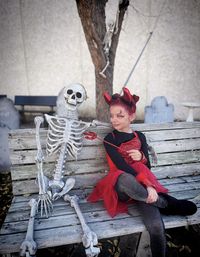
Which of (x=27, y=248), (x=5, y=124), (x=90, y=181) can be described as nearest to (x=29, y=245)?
(x=27, y=248)

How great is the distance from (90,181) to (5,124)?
6.29 ft

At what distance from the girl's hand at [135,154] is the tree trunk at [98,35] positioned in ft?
4.84

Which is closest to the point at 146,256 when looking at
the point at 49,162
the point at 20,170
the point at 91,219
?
the point at 91,219

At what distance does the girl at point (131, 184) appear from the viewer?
1.88m

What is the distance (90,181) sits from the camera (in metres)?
2.46

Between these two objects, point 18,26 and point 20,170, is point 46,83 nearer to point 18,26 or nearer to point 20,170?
point 18,26

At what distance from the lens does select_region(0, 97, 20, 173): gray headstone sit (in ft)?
11.7

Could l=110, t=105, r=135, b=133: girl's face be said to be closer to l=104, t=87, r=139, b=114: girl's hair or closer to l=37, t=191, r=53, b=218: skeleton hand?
l=104, t=87, r=139, b=114: girl's hair

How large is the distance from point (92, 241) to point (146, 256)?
68 cm

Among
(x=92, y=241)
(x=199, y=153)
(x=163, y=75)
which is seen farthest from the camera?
(x=163, y=75)

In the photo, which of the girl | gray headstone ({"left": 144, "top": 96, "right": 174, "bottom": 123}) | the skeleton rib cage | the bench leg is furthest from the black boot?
gray headstone ({"left": 144, "top": 96, "right": 174, "bottom": 123})

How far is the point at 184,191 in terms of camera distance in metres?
2.40

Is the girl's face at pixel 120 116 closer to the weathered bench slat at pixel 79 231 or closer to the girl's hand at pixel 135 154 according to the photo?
the girl's hand at pixel 135 154

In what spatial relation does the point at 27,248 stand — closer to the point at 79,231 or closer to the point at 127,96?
the point at 79,231
